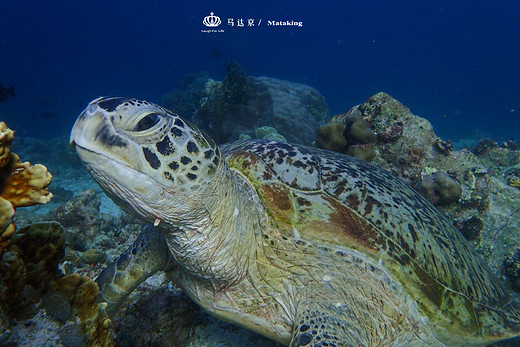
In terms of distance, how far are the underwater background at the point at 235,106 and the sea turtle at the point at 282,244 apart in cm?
45

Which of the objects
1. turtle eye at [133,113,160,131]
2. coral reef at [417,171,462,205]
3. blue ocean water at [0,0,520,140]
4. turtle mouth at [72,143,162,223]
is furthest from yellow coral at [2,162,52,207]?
blue ocean water at [0,0,520,140]

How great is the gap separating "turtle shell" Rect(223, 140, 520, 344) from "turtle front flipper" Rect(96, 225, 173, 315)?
1024 mm

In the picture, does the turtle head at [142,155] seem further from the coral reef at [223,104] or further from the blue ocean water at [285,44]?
the blue ocean water at [285,44]

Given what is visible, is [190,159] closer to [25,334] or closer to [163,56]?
[25,334]

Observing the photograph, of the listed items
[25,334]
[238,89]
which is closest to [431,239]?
[25,334]

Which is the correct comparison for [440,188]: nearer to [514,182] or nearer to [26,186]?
[514,182]

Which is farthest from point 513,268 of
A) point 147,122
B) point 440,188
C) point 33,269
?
point 33,269

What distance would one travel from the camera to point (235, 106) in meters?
8.94

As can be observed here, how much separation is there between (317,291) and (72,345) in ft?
5.08

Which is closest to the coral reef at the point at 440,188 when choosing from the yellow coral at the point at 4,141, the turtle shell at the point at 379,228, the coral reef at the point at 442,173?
the coral reef at the point at 442,173

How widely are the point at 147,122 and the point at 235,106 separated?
781cm

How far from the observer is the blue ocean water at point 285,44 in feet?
224

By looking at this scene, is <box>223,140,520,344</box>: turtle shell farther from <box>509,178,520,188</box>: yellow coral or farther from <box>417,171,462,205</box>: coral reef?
<box>509,178,520,188</box>: yellow coral

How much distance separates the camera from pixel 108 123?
131 cm
